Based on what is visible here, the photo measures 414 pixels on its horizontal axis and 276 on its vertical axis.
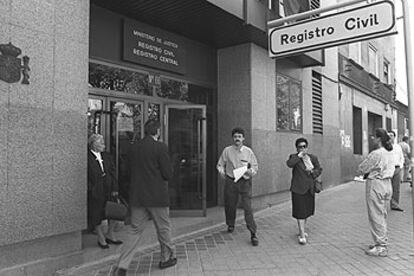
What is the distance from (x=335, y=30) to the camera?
509 cm

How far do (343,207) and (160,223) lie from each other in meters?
5.75

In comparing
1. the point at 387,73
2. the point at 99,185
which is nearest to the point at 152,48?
the point at 99,185

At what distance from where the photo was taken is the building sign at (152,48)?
21.9ft

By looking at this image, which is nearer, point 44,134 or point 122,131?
point 44,134

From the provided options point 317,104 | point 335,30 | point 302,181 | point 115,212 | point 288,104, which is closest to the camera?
point 115,212

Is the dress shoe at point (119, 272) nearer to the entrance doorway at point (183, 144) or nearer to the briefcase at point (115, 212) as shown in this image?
the briefcase at point (115, 212)

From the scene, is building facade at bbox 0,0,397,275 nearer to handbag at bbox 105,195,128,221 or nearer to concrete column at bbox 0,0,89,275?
concrete column at bbox 0,0,89,275

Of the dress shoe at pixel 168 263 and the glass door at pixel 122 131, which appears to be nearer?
the dress shoe at pixel 168 263

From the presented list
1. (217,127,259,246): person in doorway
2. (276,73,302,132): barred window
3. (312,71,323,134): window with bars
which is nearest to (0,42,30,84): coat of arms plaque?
(217,127,259,246): person in doorway

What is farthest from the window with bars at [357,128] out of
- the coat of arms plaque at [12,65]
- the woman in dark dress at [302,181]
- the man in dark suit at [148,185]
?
the coat of arms plaque at [12,65]

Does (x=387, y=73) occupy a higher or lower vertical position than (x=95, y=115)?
higher

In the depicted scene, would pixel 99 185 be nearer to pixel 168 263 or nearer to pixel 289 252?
pixel 168 263

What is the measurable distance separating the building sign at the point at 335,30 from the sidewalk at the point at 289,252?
2855mm

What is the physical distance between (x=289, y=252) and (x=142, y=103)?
3.74 m
